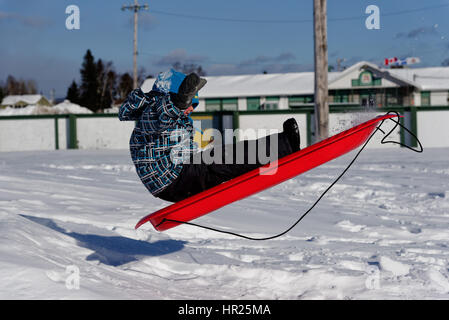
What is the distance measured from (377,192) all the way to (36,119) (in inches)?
635

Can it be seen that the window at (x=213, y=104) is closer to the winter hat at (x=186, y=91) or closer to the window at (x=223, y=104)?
the window at (x=223, y=104)

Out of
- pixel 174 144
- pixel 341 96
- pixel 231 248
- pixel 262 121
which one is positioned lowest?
pixel 231 248

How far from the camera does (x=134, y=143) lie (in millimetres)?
3279

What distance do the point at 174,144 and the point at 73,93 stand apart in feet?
195

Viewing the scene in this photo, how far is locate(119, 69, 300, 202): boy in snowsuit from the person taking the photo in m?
3.06

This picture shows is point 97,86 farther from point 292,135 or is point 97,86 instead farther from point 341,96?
point 292,135

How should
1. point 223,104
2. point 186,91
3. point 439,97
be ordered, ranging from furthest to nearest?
point 223,104, point 439,97, point 186,91

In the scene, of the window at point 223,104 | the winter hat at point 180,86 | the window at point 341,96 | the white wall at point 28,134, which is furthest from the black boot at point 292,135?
the window at point 341,96

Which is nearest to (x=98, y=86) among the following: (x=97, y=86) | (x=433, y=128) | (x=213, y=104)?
(x=97, y=86)

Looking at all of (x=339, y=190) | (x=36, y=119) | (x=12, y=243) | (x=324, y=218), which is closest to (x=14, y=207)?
(x=12, y=243)

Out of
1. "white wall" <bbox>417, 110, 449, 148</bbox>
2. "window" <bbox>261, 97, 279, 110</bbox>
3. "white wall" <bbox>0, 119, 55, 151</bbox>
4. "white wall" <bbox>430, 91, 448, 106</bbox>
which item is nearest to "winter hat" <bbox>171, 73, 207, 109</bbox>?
"white wall" <bbox>417, 110, 449, 148</bbox>

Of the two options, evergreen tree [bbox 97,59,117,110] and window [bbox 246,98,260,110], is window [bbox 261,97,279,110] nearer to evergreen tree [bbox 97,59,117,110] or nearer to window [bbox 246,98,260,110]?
window [bbox 246,98,260,110]

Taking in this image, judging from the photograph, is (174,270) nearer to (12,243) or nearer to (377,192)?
(12,243)

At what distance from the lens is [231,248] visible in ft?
13.6
